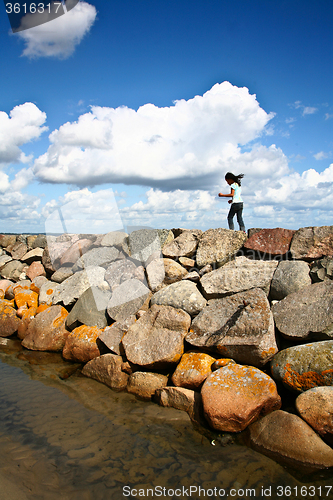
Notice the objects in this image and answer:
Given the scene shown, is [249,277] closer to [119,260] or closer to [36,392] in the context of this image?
[119,260]

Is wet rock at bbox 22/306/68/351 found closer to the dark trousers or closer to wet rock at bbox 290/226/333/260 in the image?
the dark trousers

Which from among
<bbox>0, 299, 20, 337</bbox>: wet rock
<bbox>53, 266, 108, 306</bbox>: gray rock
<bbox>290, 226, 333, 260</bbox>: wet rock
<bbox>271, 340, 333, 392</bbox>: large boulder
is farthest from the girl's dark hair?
<bbox>0, 299, 20, 337</bbox>: wet rock

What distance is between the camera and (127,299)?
236 inches

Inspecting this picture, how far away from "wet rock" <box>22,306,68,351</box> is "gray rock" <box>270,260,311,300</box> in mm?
4462

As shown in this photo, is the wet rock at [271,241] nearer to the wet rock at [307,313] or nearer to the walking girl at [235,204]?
the walking girl at [235,204]

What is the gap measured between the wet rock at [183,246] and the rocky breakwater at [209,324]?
0.03 m

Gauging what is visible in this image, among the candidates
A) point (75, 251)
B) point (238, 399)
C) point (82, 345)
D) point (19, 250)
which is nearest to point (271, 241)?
point (238, 399)

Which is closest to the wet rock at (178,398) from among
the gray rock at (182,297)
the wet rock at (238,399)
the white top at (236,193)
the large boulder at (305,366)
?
the wet rock at (238,399)

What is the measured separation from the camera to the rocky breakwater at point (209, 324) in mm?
3428

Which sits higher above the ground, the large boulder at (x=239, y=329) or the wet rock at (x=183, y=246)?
the wet rock at (x=183, y=246)

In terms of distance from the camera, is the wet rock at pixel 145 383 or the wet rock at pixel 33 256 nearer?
the wet rock at pixel 145 383

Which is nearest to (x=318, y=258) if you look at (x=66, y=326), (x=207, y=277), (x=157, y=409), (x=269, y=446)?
(x=207, y=277)

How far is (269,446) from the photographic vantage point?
3.12 metres

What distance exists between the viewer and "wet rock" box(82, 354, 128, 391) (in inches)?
182
